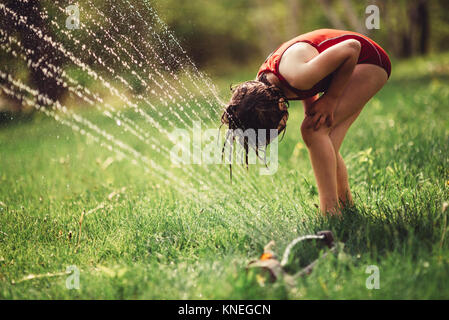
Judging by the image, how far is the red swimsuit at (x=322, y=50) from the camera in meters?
2.41

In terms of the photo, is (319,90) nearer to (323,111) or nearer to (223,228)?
(323,111)

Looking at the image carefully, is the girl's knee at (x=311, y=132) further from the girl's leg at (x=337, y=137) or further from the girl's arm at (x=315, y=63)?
the girl's arm at (x=315, y=63)

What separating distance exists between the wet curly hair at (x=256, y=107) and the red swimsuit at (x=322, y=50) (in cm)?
9

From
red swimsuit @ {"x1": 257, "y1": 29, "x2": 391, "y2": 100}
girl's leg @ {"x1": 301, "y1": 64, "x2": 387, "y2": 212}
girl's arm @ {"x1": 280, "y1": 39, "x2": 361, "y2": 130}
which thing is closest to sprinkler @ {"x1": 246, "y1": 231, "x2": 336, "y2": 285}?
girl's leg @ {"x1": 301, "y1": 64, "x2": 387, "y2": 212}

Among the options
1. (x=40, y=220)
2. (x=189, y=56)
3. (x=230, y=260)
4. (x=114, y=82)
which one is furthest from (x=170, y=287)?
(x=114, y=82)

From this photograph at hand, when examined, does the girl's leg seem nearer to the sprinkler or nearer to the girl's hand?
the girl's hand

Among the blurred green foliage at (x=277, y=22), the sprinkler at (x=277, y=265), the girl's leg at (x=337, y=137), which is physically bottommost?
the sprinkler at (x=277, y=265)

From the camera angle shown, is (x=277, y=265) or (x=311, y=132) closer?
(x=277, y=265)

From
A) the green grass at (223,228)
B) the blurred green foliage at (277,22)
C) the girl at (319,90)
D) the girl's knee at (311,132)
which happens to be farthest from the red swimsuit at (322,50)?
the blurred green foliage at (277,22)

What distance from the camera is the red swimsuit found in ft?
7.91

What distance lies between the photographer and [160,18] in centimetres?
360

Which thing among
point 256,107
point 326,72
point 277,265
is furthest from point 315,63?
point 277,265

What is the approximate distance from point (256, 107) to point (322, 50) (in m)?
0.52

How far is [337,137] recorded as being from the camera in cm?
260
